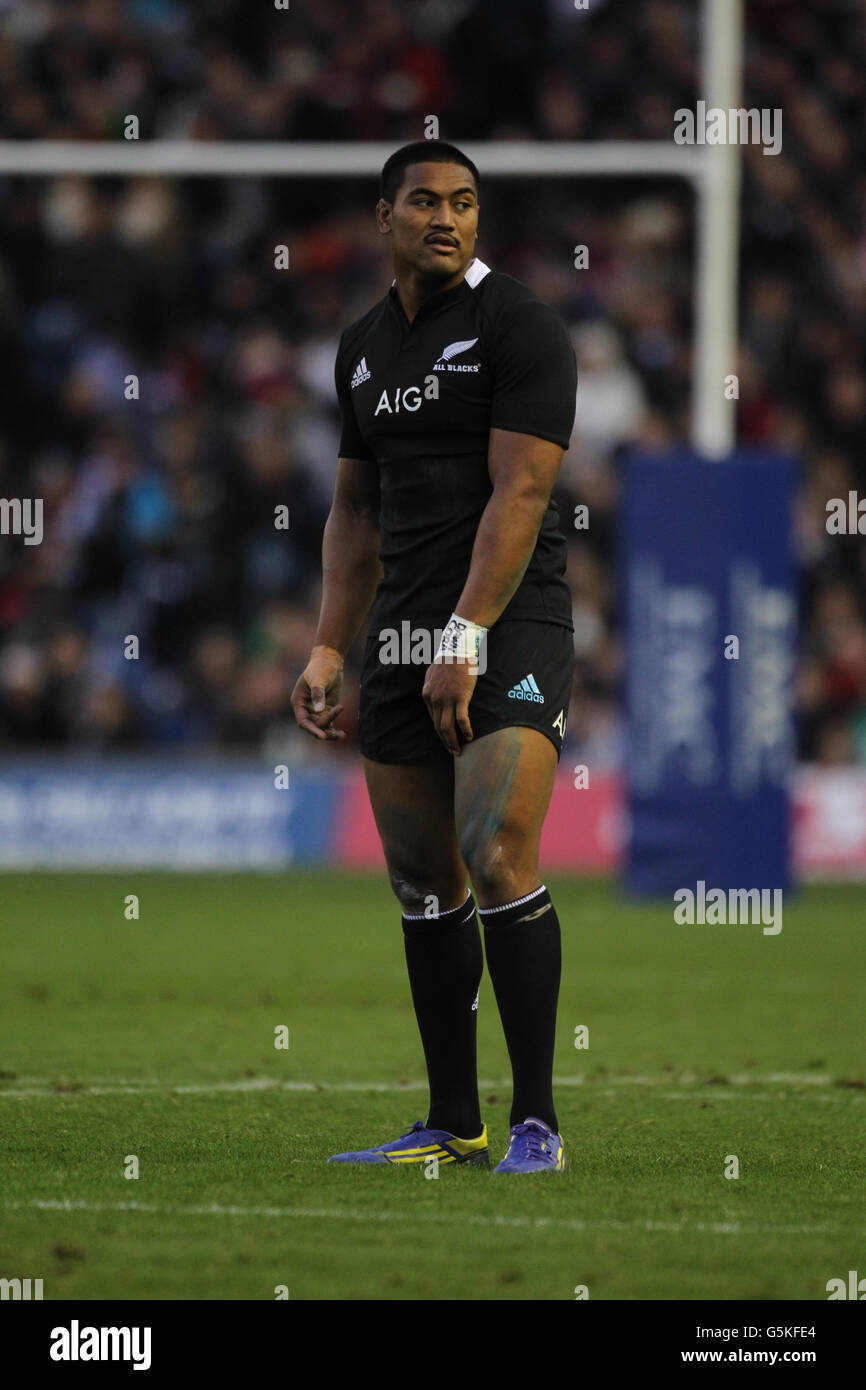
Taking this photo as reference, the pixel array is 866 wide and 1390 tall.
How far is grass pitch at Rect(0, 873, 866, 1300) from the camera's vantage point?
4574 millimetres

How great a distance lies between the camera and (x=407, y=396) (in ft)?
18.4

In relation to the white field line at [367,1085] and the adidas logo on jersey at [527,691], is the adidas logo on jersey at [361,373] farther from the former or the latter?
the white field line at [367,1085]

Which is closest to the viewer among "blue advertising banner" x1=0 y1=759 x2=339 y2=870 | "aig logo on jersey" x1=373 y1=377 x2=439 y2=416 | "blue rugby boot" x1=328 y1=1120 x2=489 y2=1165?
"aig logo on jersey" x1=373 y1=377 x2=439 y2=416

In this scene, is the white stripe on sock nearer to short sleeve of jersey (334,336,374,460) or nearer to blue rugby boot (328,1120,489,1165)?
blue rugby boot (328,1120,489,1165)

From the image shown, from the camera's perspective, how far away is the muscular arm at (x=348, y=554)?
6016 mm

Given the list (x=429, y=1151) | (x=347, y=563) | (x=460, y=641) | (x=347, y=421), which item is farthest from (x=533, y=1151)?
(x=347, y=421)

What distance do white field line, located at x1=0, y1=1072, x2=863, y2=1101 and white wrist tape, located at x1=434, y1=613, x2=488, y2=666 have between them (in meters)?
2.13

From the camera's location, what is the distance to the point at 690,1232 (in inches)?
193

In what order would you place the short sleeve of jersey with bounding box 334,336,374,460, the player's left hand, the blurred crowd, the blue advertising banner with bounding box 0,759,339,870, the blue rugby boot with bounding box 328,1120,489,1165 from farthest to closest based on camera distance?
the blurred crowd → the blue advertising banner with bounding box 0,759,339,870 → the short sleeve of jersey with bounding box 334,336,374,460 → the blue rugby boot with bounding box 328,1120,489,1165 → the player's left hand

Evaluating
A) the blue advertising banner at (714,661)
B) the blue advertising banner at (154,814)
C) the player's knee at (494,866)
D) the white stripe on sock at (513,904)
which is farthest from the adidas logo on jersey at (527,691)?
the blue advertising banner at (154,814)

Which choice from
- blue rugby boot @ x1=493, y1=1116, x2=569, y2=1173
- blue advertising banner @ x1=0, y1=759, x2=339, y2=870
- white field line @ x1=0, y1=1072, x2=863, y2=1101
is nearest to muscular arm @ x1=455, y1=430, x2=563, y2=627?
blue rugby boot @ x1=493, y1=1116, x2=569, y2=1173

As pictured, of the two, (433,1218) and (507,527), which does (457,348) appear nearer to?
(507,527)

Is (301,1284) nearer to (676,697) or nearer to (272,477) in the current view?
(676,697)

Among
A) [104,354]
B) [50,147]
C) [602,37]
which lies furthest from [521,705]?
[602,37]
